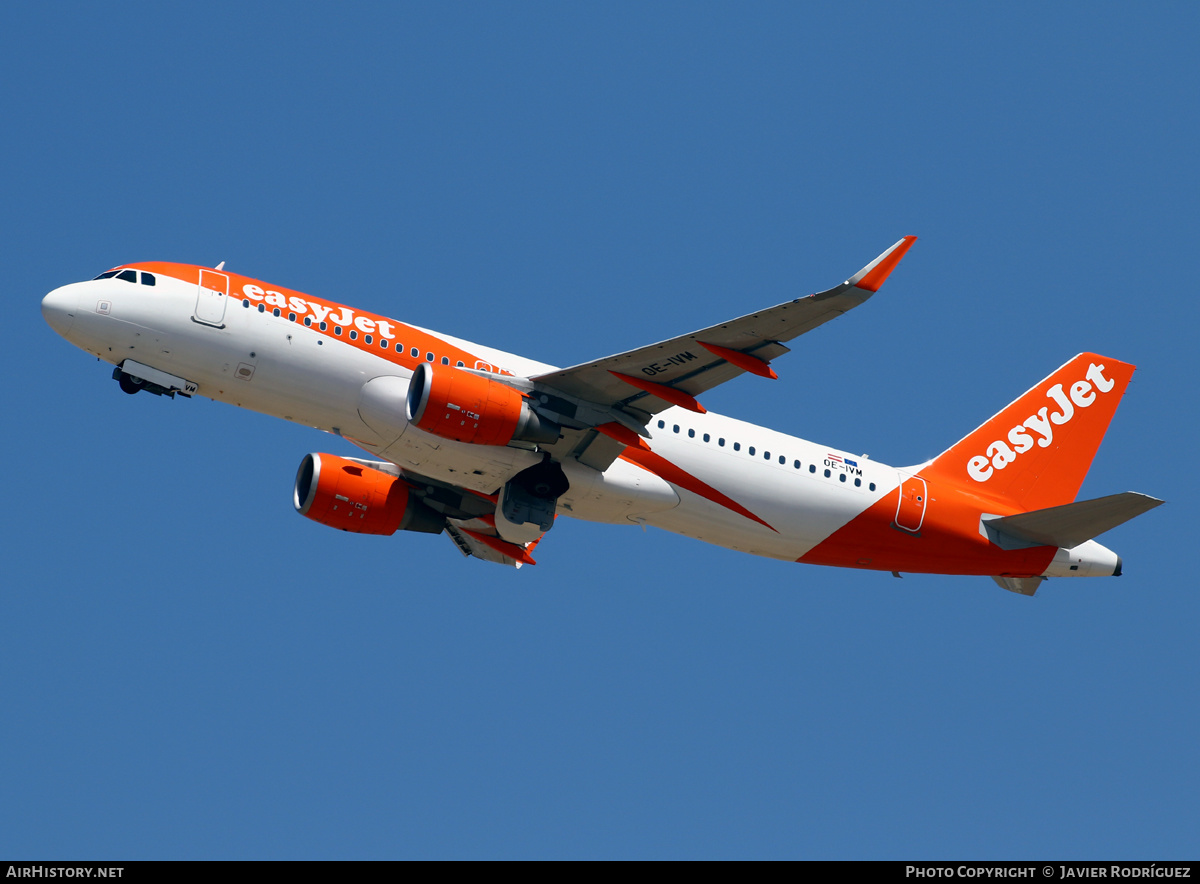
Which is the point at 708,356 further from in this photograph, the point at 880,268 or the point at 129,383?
the point at 129,383

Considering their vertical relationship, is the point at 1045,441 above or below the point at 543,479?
above

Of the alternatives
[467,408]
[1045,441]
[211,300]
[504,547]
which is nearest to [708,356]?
[467,408]

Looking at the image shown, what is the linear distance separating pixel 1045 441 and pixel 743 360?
1428 centimetres

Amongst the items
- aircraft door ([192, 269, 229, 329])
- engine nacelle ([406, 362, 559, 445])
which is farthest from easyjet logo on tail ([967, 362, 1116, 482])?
aircraft door ([192, 269, 229, 329])

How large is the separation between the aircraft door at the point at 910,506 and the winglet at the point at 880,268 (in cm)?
1101

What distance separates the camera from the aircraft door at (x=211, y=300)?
3206 cm

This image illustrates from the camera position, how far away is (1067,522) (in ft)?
123

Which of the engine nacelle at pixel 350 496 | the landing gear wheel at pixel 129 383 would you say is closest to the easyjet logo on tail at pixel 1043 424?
the engine nacelle at pixel 350 496

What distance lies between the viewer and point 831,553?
123 ft

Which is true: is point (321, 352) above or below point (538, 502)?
above

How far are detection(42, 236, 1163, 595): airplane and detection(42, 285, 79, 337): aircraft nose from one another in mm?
42

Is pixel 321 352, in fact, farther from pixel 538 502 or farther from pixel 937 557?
pixel 937 557
